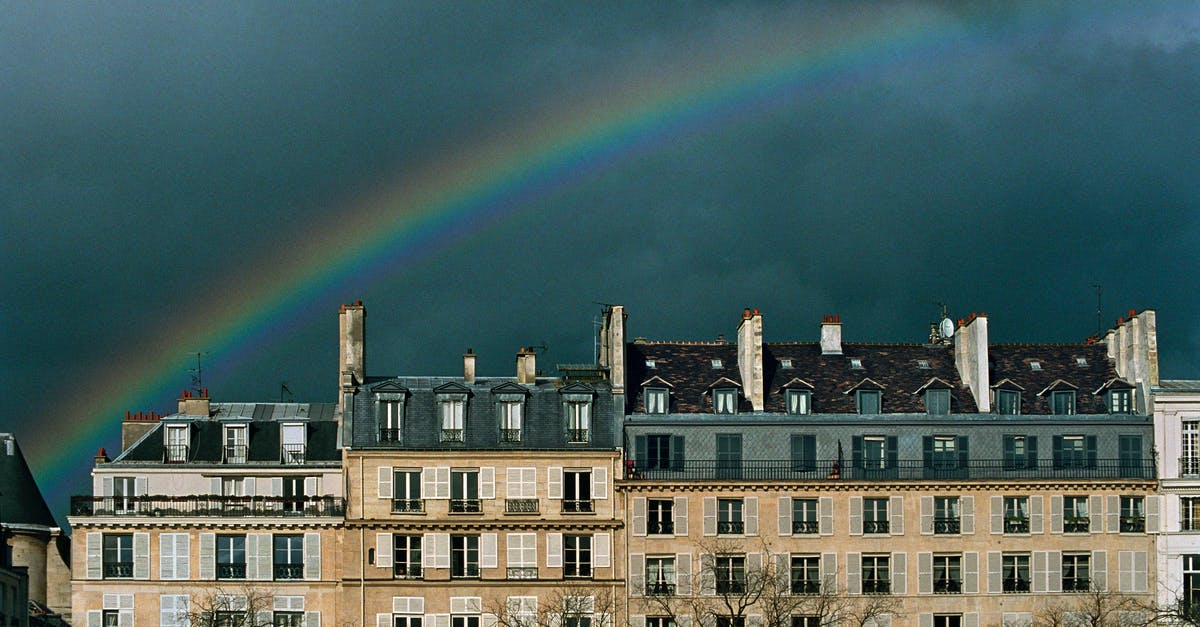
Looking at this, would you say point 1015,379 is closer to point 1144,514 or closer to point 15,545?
point 1144,514

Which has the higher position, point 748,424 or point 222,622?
point 748,424

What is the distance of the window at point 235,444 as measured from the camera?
102 meters

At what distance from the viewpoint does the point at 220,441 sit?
103125mm

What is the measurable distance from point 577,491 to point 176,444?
18.6m

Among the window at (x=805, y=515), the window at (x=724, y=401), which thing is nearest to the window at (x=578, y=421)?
the window at (x=724, y=401)

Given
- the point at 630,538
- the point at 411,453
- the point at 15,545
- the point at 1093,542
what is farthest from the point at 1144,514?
the point at 15,545

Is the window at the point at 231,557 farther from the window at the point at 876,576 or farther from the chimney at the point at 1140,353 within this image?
the chimney at the point at 1140,353

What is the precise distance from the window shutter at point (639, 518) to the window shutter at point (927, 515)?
12.6 meters

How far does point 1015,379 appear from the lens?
4151 inches

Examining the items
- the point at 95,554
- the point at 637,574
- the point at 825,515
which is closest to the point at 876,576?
the point at 825,515

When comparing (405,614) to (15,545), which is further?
(15,545)

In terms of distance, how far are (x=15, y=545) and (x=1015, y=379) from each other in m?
48.7

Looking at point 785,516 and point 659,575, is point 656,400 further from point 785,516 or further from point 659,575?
point 659,575

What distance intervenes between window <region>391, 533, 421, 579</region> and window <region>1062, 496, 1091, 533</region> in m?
29.4
